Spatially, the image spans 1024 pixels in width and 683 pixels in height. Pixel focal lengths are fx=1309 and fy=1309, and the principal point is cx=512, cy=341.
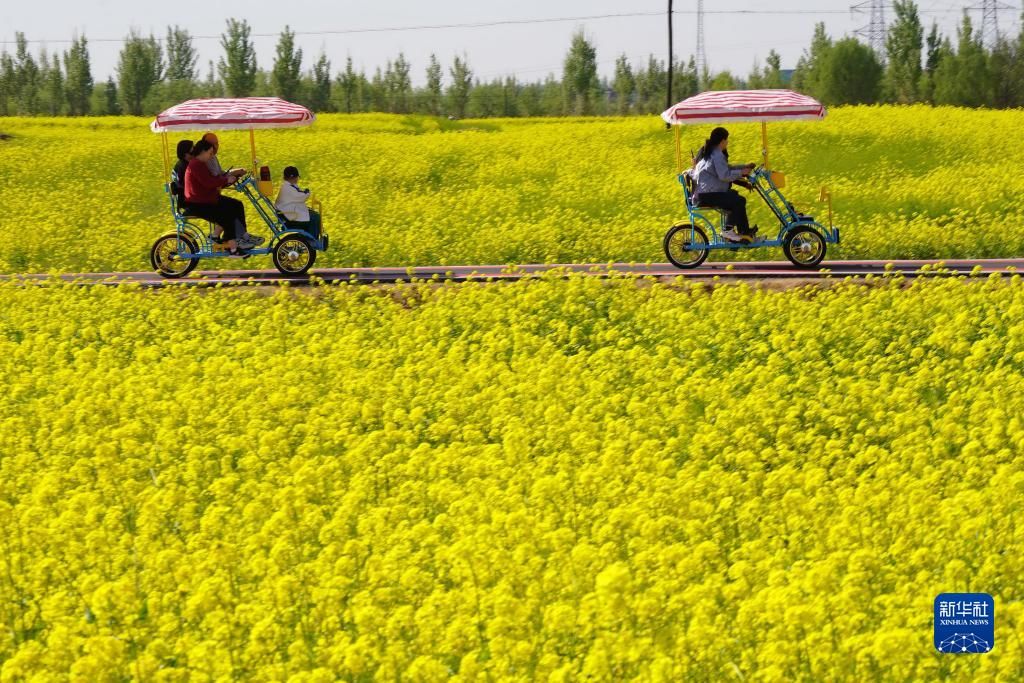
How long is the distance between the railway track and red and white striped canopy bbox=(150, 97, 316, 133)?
2050 millimetres

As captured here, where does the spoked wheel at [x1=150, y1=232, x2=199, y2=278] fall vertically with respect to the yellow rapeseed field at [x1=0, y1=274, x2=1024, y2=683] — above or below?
above

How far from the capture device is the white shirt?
17.6m

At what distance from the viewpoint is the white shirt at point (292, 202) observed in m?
17.6

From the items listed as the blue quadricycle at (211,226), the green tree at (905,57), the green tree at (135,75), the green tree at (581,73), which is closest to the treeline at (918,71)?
the green tree at (905,57)

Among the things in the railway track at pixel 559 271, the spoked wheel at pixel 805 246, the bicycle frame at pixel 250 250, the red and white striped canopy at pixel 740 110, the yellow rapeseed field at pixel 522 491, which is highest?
the red and white striped canopy at pixel 740 110

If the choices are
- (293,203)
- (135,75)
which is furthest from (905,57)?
(293,203)

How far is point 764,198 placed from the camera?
17438mm

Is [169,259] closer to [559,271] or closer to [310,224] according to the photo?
[310,224]

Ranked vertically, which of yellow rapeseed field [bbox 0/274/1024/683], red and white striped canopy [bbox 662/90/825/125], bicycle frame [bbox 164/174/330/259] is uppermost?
red and white striped canopy [bbox 662/90/825/125]

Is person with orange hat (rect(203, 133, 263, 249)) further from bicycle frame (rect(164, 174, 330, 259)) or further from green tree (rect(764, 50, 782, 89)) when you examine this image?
green tree (rect(764, 50, 782, 89))

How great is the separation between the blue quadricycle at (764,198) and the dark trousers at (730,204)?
0.12m

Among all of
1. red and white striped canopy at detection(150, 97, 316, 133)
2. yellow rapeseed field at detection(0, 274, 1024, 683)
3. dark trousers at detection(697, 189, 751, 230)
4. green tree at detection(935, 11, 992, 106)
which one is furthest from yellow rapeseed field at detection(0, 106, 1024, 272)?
green tree at detection(935, 11, 992, 106)

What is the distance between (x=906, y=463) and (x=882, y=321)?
4.72 meters

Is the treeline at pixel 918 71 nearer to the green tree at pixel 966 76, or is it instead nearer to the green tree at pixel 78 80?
the green tree at pixel 966 76
